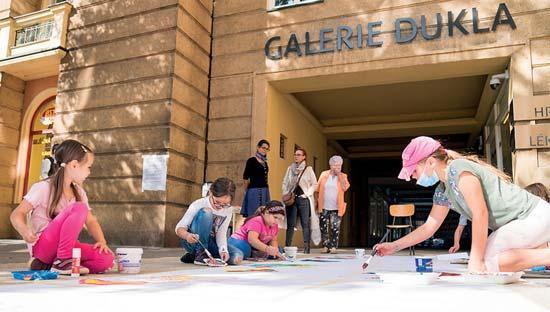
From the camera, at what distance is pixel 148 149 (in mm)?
9172

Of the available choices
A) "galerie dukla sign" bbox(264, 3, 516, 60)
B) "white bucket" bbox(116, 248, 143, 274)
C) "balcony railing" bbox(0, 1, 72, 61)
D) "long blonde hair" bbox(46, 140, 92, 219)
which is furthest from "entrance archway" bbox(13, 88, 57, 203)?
"white bucket" bbox(116, 248, 143, 274)

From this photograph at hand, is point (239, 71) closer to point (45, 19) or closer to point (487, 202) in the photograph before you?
point (45, 19)

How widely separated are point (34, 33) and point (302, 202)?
8136 millimetres

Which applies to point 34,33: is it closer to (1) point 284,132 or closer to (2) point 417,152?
(1) point 284,132

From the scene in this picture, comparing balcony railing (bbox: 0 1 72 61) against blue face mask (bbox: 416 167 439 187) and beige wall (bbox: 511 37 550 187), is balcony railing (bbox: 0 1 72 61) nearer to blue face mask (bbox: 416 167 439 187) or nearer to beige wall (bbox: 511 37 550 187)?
beige wall (bbox: 511 37 550 187)

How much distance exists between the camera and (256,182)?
7.96 meters

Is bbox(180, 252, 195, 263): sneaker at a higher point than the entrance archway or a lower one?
lower

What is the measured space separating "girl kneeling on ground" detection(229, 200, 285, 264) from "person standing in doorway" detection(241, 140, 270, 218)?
232cm

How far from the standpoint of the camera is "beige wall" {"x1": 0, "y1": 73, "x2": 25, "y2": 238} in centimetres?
1202

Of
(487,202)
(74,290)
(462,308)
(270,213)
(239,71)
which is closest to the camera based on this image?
(462,308)

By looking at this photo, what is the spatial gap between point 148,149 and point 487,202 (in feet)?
23.8

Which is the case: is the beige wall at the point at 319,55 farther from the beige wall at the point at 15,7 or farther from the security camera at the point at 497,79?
the beige wall at the point at 15,7

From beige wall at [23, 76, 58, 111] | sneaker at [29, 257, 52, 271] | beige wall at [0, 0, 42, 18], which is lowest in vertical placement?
sneaker at [29, 257, 52, 271]

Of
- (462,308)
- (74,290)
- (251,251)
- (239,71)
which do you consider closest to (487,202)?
(462,308)
